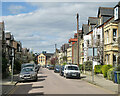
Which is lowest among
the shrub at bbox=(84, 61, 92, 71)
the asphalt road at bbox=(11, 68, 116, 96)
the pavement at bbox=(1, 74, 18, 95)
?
the pavement at bbox=(1, 74, 18, 95)

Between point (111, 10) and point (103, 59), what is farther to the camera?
point (111, 10)

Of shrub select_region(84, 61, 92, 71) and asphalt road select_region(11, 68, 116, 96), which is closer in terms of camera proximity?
asphalt road select_region(11, 68, 116, 96)

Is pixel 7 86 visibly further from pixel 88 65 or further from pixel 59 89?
pixel 88 65

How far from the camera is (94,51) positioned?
20.5 metres

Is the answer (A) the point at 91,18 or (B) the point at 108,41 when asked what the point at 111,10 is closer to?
(A) the point at 91,18

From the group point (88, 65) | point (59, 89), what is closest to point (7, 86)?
point (59, 89)

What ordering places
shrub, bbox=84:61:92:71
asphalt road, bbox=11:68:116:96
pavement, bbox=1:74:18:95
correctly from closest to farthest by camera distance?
asphalt road, bbox=11:68:116:96 < pavement, bbox=1:74:18:95 < shrub, bbox=84:61:92:71

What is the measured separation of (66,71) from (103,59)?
7.46 metres

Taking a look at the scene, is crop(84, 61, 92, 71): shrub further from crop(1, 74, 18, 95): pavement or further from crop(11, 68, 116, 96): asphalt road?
crop(1, 74, 18, 95): pavement

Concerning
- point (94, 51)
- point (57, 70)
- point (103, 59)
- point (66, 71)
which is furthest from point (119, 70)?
point (57, 70)

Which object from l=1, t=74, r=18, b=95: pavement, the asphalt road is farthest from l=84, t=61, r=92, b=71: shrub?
l=1, t=74, r=18, b=95: pavement

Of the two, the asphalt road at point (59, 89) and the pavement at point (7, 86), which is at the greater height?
the asphalt road at point (59, 89)

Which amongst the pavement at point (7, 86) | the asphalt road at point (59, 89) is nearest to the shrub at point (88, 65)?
the asphalt road at point (59, 89)

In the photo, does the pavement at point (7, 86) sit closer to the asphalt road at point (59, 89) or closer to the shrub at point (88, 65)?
the asphalt road at point (59, 89)
